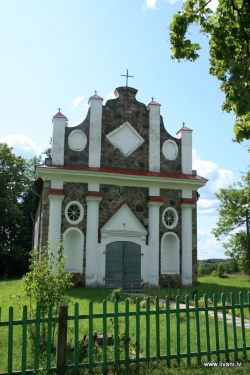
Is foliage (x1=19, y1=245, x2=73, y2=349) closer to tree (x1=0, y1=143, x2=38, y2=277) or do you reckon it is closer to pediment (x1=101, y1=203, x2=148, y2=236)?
pediment (x1=101, y1=203, x2=148, y2=236)

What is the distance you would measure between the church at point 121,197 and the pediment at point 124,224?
45 millimetres

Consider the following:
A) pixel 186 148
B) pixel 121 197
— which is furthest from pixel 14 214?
pixel 186 148

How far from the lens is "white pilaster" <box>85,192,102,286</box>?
667 inches

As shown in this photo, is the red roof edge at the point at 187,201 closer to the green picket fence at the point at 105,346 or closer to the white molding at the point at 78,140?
the white molding at the point at 78,140

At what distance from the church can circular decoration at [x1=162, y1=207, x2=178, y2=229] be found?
1.9 inches

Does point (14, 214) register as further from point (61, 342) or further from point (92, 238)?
point (61, 342)

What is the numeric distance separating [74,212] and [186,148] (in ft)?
21.3

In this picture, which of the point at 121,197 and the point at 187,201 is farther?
the point at 187,201

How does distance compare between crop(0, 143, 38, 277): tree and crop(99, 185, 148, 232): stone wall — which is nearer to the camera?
crop(99, 185, 148, 232): stone wall

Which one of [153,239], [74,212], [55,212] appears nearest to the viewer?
[55,212]

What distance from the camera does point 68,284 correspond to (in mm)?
7125

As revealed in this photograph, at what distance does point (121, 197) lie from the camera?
1805 cm

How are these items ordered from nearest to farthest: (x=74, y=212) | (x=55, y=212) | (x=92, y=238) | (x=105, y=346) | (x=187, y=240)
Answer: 1. (x=105, y=346)
2. (x=55, y=212)
3. (x=92, y=238)
4. (x=74, y=212)
5. (x=187, y=240)

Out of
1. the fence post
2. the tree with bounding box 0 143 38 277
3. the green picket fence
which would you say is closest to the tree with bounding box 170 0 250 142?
the green picket fence
